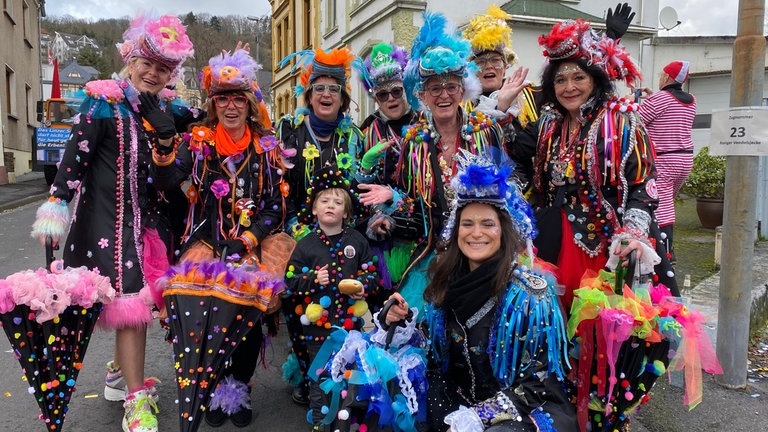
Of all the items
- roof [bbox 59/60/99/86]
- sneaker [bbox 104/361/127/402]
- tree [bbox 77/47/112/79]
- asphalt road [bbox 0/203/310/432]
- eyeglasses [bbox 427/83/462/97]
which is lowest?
asphalt road [bbox 0/203/310/432]

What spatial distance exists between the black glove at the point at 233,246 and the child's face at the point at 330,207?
450mm

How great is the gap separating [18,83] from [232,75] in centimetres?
1988

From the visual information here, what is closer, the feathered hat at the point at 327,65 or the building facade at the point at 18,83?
the feathered hat at the point at 327,65

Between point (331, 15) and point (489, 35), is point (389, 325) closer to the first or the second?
point (489, 35)

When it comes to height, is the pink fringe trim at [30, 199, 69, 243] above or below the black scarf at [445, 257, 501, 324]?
above

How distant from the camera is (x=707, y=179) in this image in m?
8.77

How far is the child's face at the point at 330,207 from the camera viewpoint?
10.1ft

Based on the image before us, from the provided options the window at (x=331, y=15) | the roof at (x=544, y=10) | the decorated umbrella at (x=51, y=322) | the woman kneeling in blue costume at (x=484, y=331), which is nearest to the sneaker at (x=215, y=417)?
the decorated umbrella at (x=51, y=322)

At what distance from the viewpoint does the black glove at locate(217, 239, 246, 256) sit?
3039 mm

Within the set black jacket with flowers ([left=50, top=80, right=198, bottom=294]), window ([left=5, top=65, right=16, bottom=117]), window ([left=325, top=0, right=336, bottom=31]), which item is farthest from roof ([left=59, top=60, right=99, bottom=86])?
black jacket with flowers ([left=50, top=80, right=198, bottom=294])

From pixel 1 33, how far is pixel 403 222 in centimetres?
1844

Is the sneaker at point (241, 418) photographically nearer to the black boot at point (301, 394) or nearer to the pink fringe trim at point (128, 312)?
the black boot at point (301, 394)

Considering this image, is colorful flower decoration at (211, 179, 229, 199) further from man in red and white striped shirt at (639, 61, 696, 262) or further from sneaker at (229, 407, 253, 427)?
man in red and white striped shirt at (639, 61, 696, 262)

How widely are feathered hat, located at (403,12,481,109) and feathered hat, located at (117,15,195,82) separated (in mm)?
1317
